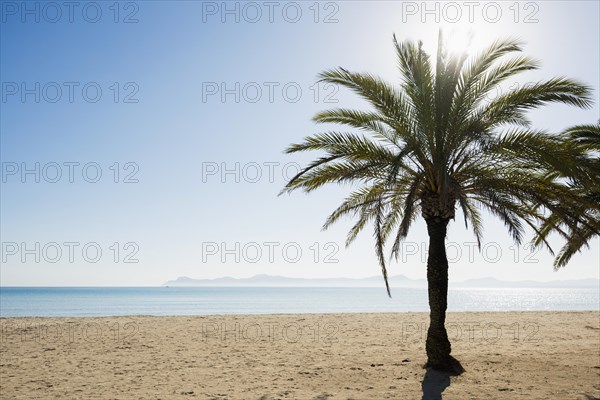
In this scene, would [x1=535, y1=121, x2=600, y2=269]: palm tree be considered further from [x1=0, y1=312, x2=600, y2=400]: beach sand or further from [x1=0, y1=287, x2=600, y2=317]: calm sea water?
[x1=0, y1=287, x2=600, y2=317]: calm sea water

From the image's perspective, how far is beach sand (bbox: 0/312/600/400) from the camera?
31.3ft

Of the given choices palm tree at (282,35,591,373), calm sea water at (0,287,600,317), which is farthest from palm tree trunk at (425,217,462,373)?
calm sea water at (0,287,600,317)

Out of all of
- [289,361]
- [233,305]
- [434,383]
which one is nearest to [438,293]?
[434,383]

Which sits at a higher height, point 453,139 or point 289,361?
point 453,139

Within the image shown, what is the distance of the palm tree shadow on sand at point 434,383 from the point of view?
917 centimetres

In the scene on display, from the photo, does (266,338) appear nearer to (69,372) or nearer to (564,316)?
(69,372)

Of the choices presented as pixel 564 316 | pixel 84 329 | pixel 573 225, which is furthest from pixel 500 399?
pixel 564 316

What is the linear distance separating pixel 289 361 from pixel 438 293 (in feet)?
14.3

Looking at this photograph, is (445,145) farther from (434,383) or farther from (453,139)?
(434,383)

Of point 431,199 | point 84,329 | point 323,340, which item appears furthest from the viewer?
point 84,329

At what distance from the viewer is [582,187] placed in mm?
12602

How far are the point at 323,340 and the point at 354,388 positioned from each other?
21.8 feet

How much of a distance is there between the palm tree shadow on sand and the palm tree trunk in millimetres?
387

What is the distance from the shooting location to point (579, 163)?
9859mm
